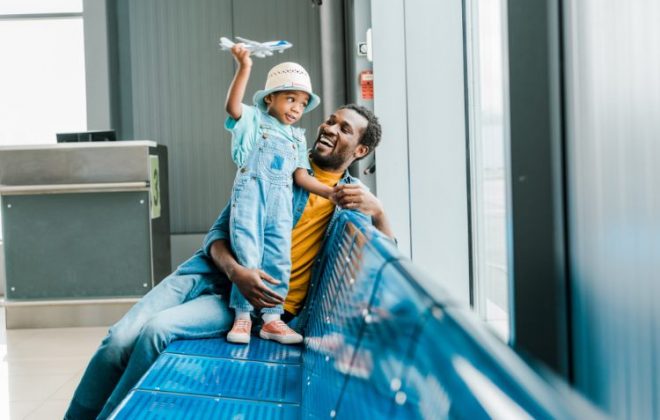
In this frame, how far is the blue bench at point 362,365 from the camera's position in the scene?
553mm

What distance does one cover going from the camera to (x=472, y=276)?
135 inches

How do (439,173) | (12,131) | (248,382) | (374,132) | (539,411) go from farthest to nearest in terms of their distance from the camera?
(12,131) → (439,173) → (374,132) → (248,382) → (539,411)

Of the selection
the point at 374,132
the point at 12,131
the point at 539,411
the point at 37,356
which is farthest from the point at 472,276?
the point at 12,131

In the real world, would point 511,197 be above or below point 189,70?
below

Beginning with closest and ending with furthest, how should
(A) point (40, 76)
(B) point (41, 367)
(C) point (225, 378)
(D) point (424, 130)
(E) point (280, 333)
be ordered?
(C) point (225, 378), (E) point (280, 333), (D) point (424, 130), (B) point (41, 367), (A) point (40, 76)

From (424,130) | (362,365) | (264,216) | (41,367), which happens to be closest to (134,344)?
(264,216)

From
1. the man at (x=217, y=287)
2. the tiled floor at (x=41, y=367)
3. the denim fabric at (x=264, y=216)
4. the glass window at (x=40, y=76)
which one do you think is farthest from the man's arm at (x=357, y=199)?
the glass window at (x=40, y=76)

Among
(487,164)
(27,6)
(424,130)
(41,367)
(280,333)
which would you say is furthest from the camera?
(27,6)

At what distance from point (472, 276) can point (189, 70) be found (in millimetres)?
5193

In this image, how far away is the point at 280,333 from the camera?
236 cm

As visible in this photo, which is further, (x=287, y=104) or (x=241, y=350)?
(x=287, y=104)

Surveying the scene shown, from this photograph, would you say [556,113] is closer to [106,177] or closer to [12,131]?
[106,177]

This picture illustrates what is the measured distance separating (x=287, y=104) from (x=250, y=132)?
0.17 meters

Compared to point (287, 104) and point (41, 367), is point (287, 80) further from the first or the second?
point (41, 367)
